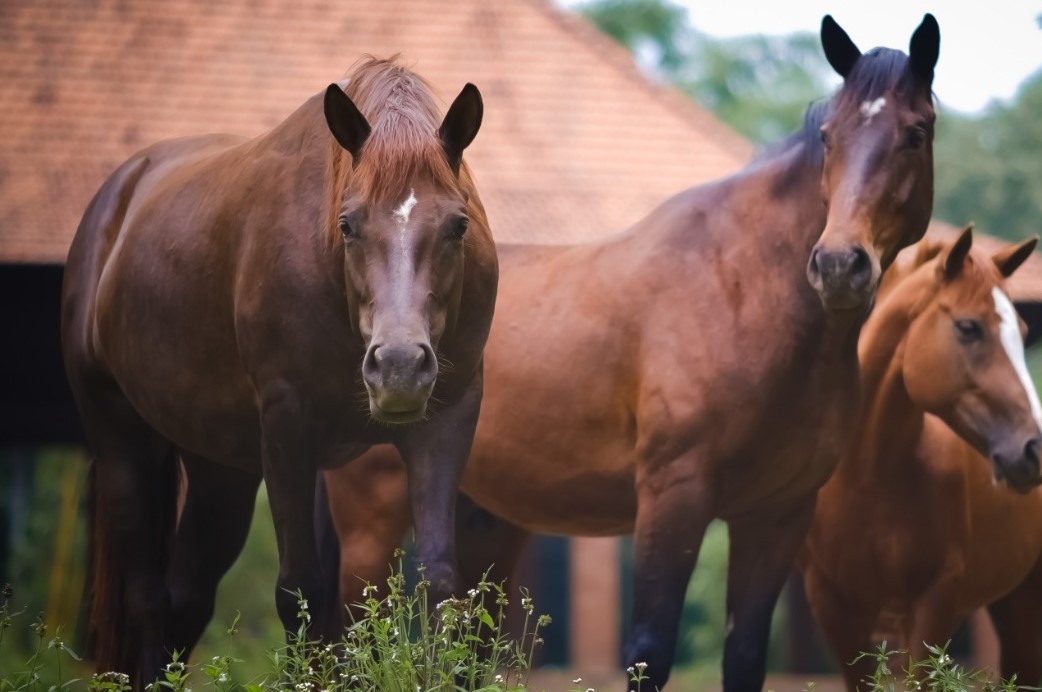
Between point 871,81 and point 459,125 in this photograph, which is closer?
point 459,125

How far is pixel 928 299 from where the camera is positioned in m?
6.07

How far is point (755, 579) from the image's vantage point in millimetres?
5406

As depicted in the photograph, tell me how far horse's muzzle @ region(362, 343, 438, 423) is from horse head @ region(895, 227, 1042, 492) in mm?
2826

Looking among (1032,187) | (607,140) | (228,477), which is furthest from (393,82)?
(1032,187)

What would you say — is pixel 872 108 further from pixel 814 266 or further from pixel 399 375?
pixel 399 375

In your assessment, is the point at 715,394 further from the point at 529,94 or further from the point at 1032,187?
the point at 1032,187

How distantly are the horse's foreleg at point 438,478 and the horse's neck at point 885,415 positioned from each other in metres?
2.36

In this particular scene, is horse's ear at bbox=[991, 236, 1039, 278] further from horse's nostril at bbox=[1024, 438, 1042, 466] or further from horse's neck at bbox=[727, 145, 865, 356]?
horse's neck at bbox=[727, 145, 865, 356]

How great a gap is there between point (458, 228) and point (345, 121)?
43 centimetres

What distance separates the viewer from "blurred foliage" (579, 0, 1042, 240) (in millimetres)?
20828

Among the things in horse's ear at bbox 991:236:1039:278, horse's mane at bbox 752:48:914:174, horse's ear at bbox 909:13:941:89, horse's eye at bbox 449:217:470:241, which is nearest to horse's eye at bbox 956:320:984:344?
horse's ear at bbox 991:236:1039:278

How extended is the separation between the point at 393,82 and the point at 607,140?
7.12m

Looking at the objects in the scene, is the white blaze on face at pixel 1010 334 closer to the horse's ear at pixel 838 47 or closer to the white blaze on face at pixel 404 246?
Answer: the horse's ear at pixel 838 47

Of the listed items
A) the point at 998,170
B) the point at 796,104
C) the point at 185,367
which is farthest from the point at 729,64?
the point at 185,367
